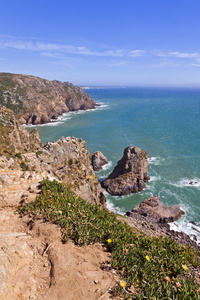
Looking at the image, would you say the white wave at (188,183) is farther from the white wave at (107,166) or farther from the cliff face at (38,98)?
the cliff face at (38,98)

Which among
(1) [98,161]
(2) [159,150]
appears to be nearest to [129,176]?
(1) [98,161]

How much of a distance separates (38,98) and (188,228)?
130 metres

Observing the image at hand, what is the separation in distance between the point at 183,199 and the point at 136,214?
43.5 feet

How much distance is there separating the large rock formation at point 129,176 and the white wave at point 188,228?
12.4 metres

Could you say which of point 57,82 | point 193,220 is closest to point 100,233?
point 193,220

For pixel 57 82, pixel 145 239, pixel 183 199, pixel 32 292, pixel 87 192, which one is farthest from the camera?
pixel 57 82

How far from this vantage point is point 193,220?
3403 cm

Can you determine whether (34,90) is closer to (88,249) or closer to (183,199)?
(183,199)

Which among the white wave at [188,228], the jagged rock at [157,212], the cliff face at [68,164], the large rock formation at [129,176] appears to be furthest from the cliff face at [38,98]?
the white wave at [188,228]

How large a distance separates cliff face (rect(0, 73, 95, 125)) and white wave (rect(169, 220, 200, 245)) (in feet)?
328

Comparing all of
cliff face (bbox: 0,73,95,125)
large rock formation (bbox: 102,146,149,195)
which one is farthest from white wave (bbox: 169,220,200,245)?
cliff face (bbox: 0,73,95,125)

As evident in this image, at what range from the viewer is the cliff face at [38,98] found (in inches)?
4619

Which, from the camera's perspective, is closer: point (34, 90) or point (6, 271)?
point (6, 271)

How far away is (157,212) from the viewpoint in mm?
33719
